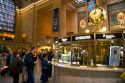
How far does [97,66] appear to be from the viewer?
6617mm

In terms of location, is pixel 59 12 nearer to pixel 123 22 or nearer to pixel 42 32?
pixel 42 32

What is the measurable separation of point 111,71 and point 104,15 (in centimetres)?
249

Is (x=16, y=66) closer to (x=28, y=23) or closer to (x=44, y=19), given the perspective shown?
(x=44, y=19)

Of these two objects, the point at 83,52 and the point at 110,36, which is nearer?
the point at 110,36

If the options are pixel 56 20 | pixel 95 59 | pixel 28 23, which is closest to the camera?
pixel 95 59

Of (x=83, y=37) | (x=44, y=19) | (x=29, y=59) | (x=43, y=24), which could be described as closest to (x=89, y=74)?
(x=83, y=37)

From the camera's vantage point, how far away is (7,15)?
4200 cm

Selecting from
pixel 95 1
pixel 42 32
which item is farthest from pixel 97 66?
pixel 42 32

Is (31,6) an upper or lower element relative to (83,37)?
upper

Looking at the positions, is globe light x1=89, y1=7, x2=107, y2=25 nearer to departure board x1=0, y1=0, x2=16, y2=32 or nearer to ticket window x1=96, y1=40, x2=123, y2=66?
ticket window x1=96, y1=40, x2=123, y2=66

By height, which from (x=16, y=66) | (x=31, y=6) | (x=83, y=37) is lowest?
(x=16, y=66)

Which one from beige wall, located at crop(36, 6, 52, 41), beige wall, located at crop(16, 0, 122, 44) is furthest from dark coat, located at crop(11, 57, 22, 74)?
beige wall, located at crop(36, 6, 52, 41)

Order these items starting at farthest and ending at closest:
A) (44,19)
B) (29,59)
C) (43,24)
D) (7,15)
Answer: (7,15)
(44,19)
(43,24)
(29,59)

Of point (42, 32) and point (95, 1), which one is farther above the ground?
point (95, 1)
